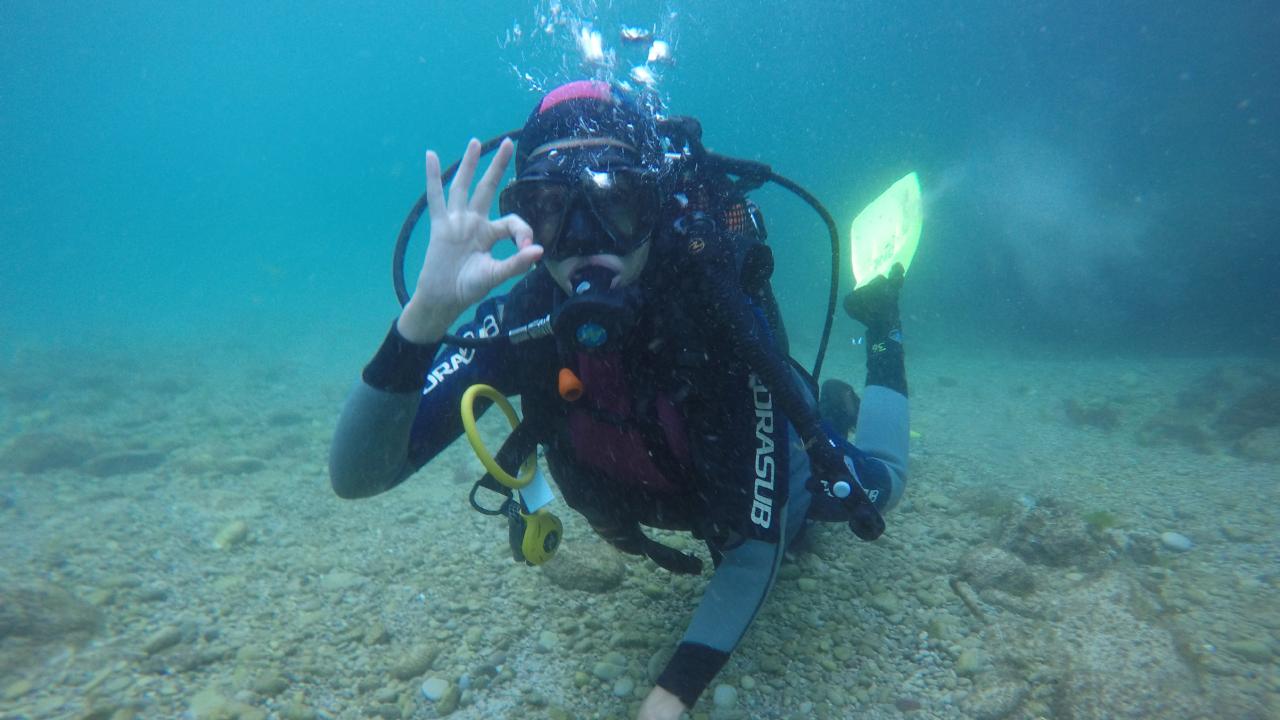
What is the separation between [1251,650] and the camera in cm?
243

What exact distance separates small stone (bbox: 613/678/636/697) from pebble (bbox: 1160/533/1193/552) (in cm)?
369

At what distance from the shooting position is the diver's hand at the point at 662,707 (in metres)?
2.00

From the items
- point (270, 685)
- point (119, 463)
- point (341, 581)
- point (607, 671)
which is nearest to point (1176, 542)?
point (607, 671)

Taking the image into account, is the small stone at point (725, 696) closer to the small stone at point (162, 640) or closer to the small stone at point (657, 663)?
the small stone at point (657, 663)

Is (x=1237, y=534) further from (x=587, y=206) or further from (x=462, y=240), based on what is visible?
(x=462, y=240)

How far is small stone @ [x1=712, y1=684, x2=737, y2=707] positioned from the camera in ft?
7.75

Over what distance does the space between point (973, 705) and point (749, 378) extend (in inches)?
68.3

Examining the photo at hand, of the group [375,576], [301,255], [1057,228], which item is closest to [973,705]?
[375,576]

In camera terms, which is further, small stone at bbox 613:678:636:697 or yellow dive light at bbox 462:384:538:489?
small stone at bbox 613:678:636:697

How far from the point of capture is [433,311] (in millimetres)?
1926

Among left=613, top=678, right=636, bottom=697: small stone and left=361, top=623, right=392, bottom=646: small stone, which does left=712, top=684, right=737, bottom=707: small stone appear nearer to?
left=613, top=678, right=636, bottom=697: small stone

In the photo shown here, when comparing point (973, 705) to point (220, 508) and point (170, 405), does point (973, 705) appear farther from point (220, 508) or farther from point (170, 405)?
point (170, 405)

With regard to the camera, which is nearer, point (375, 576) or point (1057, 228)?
point (375, 576)

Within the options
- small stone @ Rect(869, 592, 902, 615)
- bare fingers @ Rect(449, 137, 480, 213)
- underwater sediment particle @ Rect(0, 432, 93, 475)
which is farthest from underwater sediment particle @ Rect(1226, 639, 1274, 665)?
underwater sediment particle @ Rect(0, 432, 93, 475)
